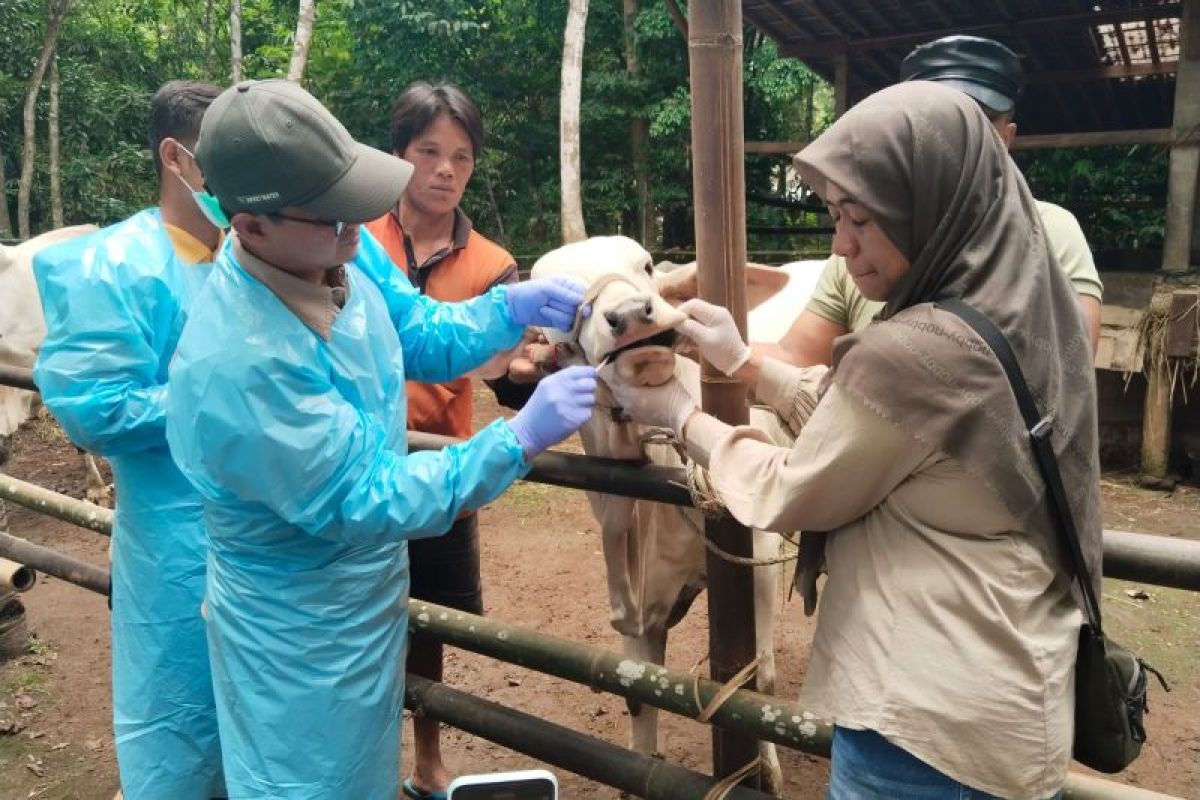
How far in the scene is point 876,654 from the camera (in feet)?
4.64

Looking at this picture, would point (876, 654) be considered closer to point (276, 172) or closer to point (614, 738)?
point (276, 172)

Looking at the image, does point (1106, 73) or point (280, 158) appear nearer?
point (280, 158)

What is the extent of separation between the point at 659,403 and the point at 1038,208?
3.24 ft

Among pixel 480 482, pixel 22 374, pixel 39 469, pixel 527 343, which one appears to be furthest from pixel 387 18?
pixel 480 482

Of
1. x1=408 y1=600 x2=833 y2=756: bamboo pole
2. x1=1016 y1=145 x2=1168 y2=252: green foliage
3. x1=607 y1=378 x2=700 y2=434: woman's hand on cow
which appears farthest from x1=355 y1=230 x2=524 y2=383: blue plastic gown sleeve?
x1=1016 y1=145 x2=1168 y2=252: green foliage

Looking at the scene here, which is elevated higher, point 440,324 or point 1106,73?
point 1106,73

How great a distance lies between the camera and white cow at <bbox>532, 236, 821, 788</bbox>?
212cm

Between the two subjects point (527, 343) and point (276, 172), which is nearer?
point (276, 172)

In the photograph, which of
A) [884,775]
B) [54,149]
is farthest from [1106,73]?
[54,149]

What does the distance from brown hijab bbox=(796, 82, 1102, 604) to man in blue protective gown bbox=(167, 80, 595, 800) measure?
64cm

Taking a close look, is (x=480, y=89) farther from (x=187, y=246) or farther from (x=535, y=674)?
(x=187, y=246)

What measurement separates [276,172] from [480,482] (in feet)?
2.14

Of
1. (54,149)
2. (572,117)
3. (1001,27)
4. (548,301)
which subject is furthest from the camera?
(54,149)

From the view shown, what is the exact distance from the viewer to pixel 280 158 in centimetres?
166
